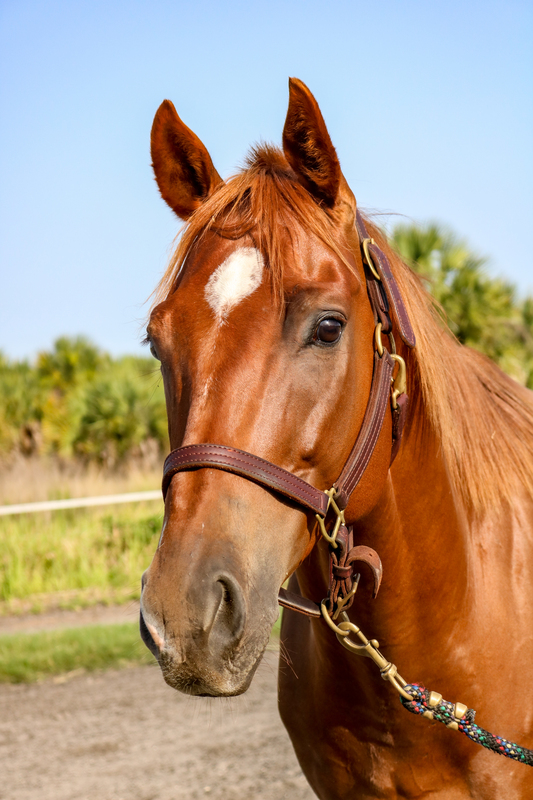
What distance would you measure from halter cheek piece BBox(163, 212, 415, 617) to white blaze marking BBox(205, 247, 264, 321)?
33 cm

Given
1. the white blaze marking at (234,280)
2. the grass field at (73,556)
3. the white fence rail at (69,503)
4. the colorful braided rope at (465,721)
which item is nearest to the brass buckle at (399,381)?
the white blaze marking at (234,280)

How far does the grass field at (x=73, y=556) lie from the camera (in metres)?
7.70

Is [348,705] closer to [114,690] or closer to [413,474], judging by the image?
[413,474]

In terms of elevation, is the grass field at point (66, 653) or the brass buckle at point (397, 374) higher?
the brass buckle at point (397, 374)

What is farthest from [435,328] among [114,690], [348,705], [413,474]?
[114,690]

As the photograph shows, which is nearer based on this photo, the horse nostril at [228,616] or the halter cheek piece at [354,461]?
the horse nostril at [228,616]

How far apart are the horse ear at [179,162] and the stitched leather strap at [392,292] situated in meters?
0.48

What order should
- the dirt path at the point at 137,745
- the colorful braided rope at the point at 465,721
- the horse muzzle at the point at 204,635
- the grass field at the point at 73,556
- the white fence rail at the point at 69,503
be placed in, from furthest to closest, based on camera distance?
1. the white fence rail at the point at 69,503
2. the grass field at the point at 73,556
3. the dirt path at the point at 137,745
4. the colorful braided rope at the point at 465,721
5. the horse muzzle at the point at 204,635

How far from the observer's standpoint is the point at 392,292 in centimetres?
173

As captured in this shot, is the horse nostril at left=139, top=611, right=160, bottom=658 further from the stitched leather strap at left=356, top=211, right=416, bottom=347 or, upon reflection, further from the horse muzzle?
the stitched leather strap at left=356, top=211, right=416, bottom=347

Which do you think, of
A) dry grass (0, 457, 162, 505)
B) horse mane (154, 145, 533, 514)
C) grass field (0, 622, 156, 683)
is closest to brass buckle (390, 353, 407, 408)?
horse mane (154, 145, 533, 514)

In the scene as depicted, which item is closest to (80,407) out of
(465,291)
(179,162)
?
(465,291)

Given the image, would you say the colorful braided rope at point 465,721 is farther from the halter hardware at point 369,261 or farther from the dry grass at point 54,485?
the dry grass at point 54,485

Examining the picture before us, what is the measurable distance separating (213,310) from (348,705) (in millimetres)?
1254
